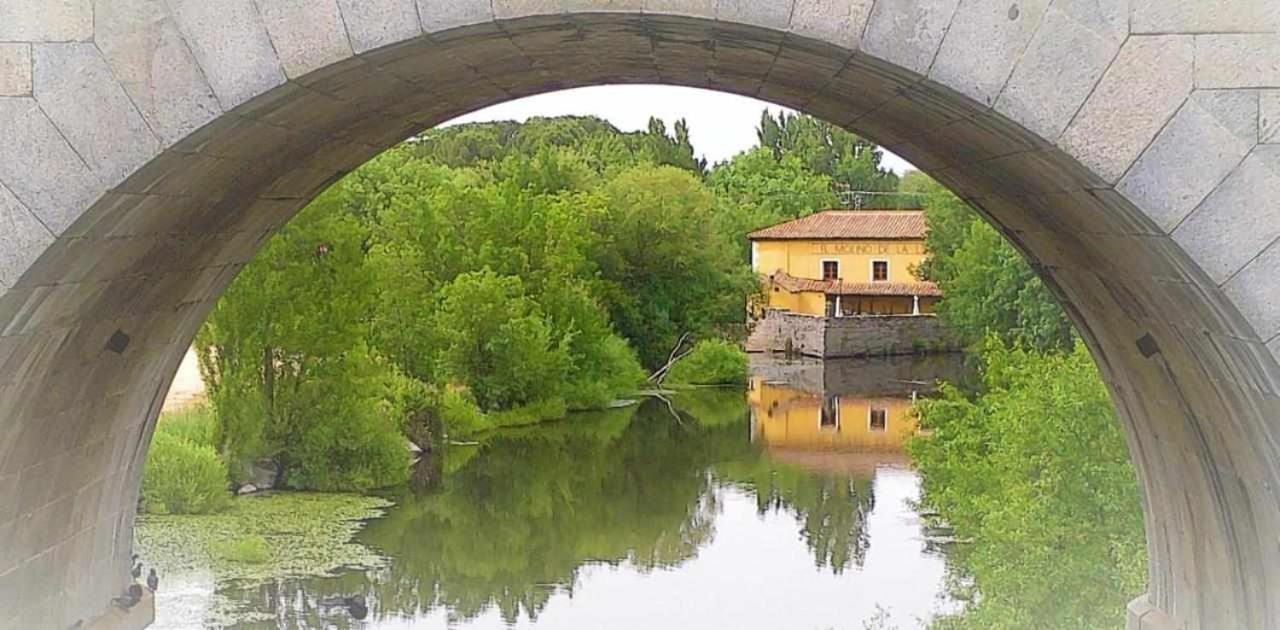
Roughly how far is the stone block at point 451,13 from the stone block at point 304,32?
170 mm

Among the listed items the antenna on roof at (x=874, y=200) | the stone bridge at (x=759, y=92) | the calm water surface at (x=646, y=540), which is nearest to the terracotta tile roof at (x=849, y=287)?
the antenna on roof at (x=874, y=200)

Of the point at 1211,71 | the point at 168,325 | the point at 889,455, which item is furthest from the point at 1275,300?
the point at 889,455

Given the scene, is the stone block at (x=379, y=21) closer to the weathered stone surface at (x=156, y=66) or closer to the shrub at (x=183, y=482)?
the weathered stone surface at (x=156, y=66)

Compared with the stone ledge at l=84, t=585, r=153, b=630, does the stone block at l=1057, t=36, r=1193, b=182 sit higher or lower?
higher

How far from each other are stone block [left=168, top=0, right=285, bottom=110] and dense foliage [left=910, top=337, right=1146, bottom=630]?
319 inches

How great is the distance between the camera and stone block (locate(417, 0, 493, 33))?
10.1 feet

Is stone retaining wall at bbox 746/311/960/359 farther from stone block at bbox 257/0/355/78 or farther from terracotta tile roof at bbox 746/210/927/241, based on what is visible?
stone block at bbox 257/0/355/78

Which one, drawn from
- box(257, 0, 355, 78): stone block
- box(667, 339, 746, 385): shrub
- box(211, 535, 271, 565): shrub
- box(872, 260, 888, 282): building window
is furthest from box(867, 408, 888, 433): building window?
box(257, 0, 355, 78): stone block

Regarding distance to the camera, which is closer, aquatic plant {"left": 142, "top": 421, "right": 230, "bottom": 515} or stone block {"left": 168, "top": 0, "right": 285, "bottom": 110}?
stone block {"left": 168, "top": 0, "right": 285, "bottom": 110}

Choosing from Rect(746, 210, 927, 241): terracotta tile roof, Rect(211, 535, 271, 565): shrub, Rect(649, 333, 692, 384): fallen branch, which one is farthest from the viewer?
Rect(746, 210, 927, 241): terracotta tile roof

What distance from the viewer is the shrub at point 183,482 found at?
1839cm

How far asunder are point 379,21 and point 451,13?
148mm

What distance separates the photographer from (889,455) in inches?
890

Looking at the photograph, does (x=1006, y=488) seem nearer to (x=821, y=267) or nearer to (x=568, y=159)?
(x=568, y=159)
